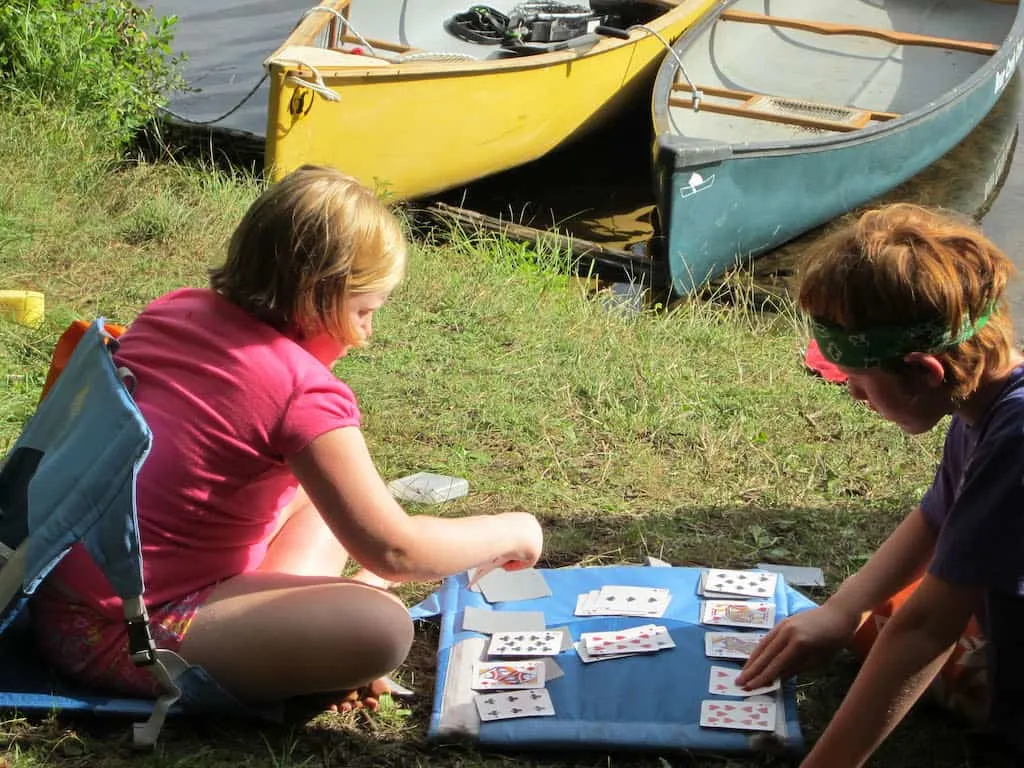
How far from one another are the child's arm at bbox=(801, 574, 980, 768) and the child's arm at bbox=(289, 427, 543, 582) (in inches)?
27.4

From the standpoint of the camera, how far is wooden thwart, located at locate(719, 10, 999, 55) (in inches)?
342

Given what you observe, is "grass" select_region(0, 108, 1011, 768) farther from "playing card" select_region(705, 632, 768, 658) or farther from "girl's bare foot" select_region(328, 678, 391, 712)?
"playing card" select_region(705, 632, 768, 658)

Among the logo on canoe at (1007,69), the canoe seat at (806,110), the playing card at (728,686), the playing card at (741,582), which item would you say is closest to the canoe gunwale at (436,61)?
the canoe seat at (806,110)

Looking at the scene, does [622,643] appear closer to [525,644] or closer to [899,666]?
[525,644]

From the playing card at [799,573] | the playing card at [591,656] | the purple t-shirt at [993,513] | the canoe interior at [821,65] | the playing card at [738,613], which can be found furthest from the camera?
the canoe interior at [821,65]

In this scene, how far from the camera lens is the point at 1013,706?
2.20 meters

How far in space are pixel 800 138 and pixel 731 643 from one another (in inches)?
197

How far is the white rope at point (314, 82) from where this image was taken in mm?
6355

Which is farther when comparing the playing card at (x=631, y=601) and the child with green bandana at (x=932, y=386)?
the playing card at (x=631, y=601)

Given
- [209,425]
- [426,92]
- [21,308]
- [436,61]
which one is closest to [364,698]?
[209,425]

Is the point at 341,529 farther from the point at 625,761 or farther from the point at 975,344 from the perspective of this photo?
the point at 975,344

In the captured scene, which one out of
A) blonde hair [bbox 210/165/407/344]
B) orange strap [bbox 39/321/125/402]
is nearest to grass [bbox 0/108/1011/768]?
orange strap [bbox 39/321/125/402]

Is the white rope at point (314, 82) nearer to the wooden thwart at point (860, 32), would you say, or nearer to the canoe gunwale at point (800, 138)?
the canoe gunwale at point (800, 138)

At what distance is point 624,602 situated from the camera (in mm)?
2783
